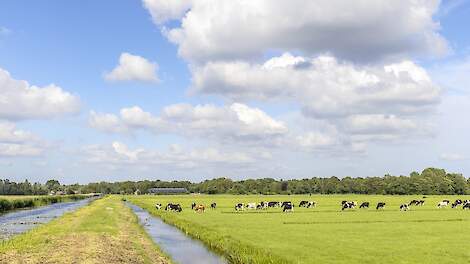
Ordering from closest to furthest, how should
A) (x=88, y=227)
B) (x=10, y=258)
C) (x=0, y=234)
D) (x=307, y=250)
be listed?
(x=10, y=258) < (x=307, y=250) < (x=0, y=234) < (x=88, y=227)

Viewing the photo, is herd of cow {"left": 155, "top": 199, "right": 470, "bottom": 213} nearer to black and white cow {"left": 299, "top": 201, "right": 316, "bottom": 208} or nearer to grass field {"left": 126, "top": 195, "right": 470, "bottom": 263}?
black and white cow {"left": 299, "top": 201, "right": 316, "bottom": 208}

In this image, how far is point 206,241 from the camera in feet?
123

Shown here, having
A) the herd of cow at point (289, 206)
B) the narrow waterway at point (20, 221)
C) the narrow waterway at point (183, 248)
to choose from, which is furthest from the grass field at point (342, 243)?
the herd of cow at point (289, 206)

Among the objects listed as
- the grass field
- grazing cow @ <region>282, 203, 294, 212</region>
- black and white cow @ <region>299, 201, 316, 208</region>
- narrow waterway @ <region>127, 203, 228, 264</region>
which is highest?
black and white cow @ <region>299, 201, 316, 208</region>

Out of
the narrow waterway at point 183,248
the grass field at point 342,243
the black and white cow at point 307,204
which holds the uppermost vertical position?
the black and white cow at point 307,204

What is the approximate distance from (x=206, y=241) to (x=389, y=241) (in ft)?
45.5

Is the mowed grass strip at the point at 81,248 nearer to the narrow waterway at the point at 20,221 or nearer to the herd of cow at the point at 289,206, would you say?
the narrow waterway at the point at 20,221

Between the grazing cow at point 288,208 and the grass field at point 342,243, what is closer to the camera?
the grass field at point 342,243

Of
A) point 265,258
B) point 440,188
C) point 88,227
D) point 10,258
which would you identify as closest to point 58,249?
point 10,258

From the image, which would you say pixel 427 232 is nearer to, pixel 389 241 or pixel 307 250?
pixel 389 241

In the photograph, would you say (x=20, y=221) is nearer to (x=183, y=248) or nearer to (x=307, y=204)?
(x=183, y=248)

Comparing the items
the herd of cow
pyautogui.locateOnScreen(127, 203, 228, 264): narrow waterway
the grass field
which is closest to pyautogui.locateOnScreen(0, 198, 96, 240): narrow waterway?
pyautogui.locateOnScreen(127, 203, 228, 264): narrow waterway

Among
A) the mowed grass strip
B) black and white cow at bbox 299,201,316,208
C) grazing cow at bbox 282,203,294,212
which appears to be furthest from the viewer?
black and white cow at bbox 299,201,316,208

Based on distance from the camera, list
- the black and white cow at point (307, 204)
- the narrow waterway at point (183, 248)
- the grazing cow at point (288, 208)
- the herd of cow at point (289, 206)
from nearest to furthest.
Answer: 1. the narrow waterway at point (183, 248)
2. the grazing cow at point (288, 208)
3. the herd of cow at point (289, 206)
4. the black and white cow at point (307, 204)
